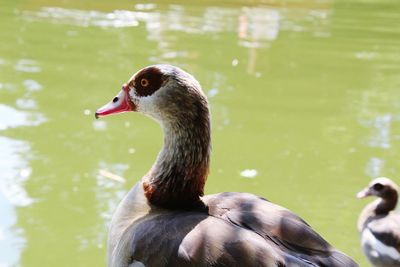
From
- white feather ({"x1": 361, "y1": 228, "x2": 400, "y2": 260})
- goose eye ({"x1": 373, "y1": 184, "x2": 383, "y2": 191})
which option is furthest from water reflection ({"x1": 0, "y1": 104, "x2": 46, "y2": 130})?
white feather ({"x1": 361, "y1": 228, "x2": 400, "y2": 260})

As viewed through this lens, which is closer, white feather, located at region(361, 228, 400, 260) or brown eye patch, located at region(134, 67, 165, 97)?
brown eye patch, located at region(134, 67, 165, 97)

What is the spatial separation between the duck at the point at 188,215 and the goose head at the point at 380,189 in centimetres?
193

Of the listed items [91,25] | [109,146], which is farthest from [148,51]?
[109,146]

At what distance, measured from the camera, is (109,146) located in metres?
5.48

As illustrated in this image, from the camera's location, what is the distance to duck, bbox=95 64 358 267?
8.17 feet

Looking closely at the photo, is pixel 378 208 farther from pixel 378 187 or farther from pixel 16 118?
pixel 16 118

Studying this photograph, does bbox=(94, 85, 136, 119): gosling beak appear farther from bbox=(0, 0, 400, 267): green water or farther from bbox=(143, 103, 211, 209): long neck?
bbox=(0, 0, 400, 267): green water

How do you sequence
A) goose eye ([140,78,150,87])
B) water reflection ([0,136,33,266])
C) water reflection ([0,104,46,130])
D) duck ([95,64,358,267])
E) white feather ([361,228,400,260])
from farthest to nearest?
water reflection ([0,104,46,130]) < white feather ([361,228,400,260]) < water reflection ([0,136,33,266]) < goose eye ([140,78,150,87]) < duck ([95,64,358,267])

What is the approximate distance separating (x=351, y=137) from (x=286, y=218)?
339cm

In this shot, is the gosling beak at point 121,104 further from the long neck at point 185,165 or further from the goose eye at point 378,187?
the goose eye at point 378,187

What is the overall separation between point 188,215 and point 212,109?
3635 mm

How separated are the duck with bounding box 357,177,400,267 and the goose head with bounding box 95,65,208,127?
1751 millimetres

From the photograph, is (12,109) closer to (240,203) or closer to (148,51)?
(148,51)

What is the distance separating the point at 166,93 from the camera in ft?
9.82
